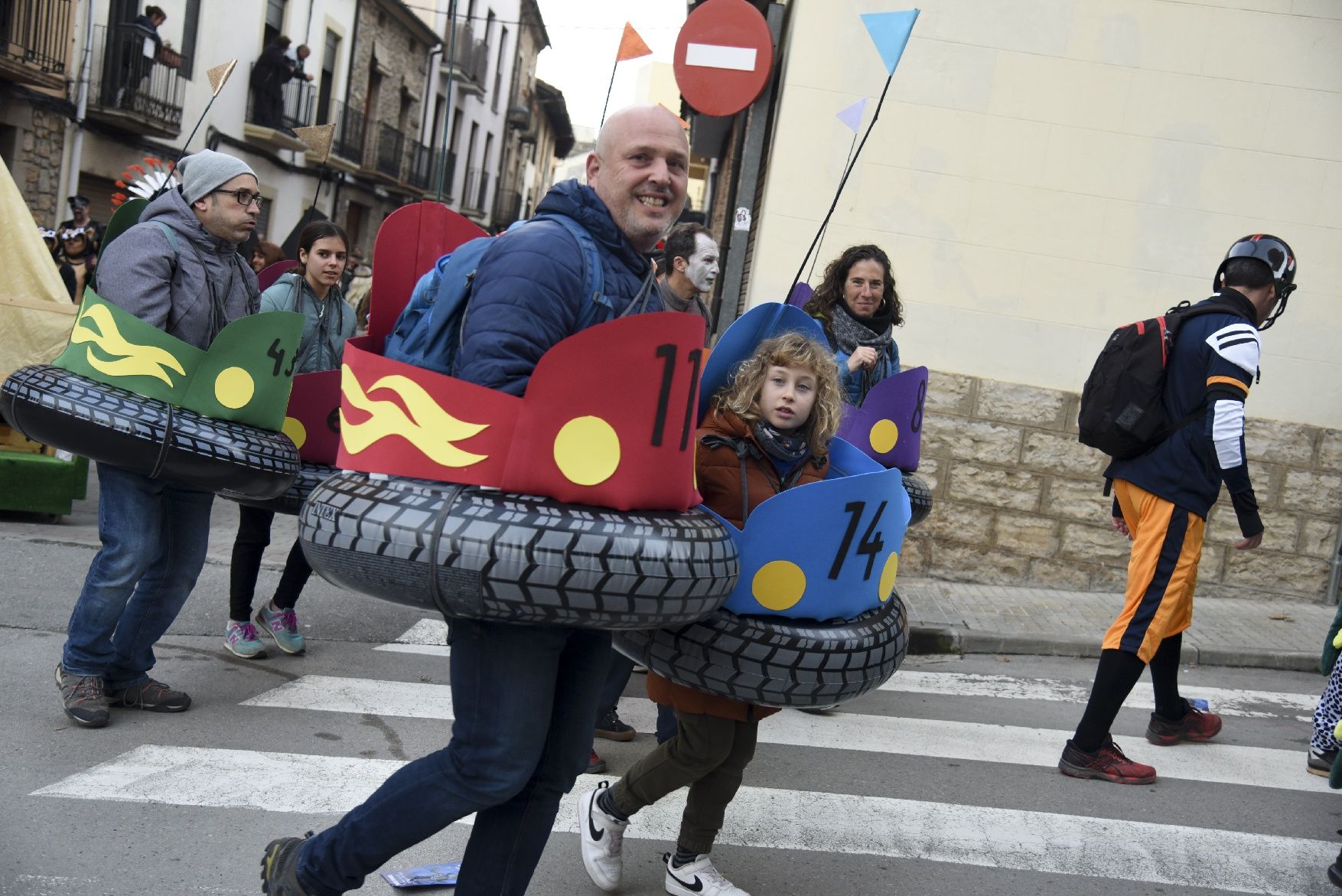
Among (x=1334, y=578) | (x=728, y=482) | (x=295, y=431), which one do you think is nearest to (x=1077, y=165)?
(x=1334, y=578)

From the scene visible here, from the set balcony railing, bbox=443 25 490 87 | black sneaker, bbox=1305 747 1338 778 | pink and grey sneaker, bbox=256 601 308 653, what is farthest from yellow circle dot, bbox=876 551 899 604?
balcony railing, bbox=443 25 490 87

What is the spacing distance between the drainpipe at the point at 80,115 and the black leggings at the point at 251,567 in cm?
1503

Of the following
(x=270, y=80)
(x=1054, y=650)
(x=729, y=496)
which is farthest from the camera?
(x=270, y=80)

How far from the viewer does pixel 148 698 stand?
4.32m

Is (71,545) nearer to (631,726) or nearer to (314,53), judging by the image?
(631,726)

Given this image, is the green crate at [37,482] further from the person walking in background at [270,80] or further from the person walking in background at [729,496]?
the person walking in background at [270,80]

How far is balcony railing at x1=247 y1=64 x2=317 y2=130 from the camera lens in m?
22.7

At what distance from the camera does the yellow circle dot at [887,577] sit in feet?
9.37

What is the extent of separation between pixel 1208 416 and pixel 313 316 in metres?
3.63

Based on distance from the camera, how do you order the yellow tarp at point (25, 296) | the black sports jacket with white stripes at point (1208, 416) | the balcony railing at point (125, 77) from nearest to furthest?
the black sports jacket with white stripes at point (1208, 416) → the yellow tarp at point (25, 296) → the balcony railing at point (125, 77)

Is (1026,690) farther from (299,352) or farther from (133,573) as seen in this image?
(133,573)

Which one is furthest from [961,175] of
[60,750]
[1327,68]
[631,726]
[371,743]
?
[60,750]

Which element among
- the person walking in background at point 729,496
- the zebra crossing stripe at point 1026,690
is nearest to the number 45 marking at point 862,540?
the person walking in background at point 729,496

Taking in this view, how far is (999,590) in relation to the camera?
26.0 ft
